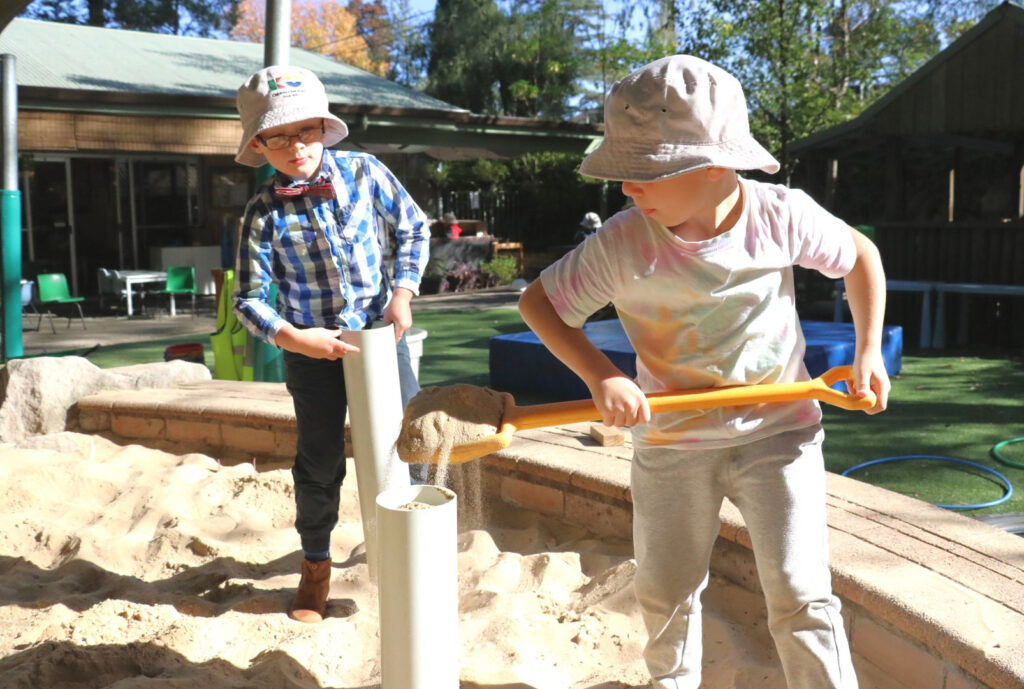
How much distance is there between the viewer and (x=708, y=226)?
6.34 feet

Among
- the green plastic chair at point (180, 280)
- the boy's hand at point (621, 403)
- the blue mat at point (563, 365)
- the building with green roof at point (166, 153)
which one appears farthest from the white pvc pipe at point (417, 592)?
the green plastic chair at point (180, 280)

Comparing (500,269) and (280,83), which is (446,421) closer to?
(280,83)

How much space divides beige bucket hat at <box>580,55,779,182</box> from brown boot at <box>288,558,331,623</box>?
64.7 inches

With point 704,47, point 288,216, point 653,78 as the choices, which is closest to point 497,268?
point 704,47

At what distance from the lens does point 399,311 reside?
285 cm

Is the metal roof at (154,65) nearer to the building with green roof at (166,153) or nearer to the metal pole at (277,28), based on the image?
the building with green roof at (166,153)

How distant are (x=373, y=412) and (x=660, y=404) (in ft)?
3.89

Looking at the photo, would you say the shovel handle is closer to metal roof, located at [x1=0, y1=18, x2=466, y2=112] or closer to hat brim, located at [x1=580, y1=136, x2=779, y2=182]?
hat brim, located at [x1=580, y1=136, x2=779, y2=182]

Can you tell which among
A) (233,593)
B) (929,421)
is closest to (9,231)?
(233,593)

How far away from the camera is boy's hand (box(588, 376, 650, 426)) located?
1771mm

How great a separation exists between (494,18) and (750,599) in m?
32.8

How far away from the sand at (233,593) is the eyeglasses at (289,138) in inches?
54.9

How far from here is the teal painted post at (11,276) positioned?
6.64 m

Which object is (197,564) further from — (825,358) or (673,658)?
(825,358)
